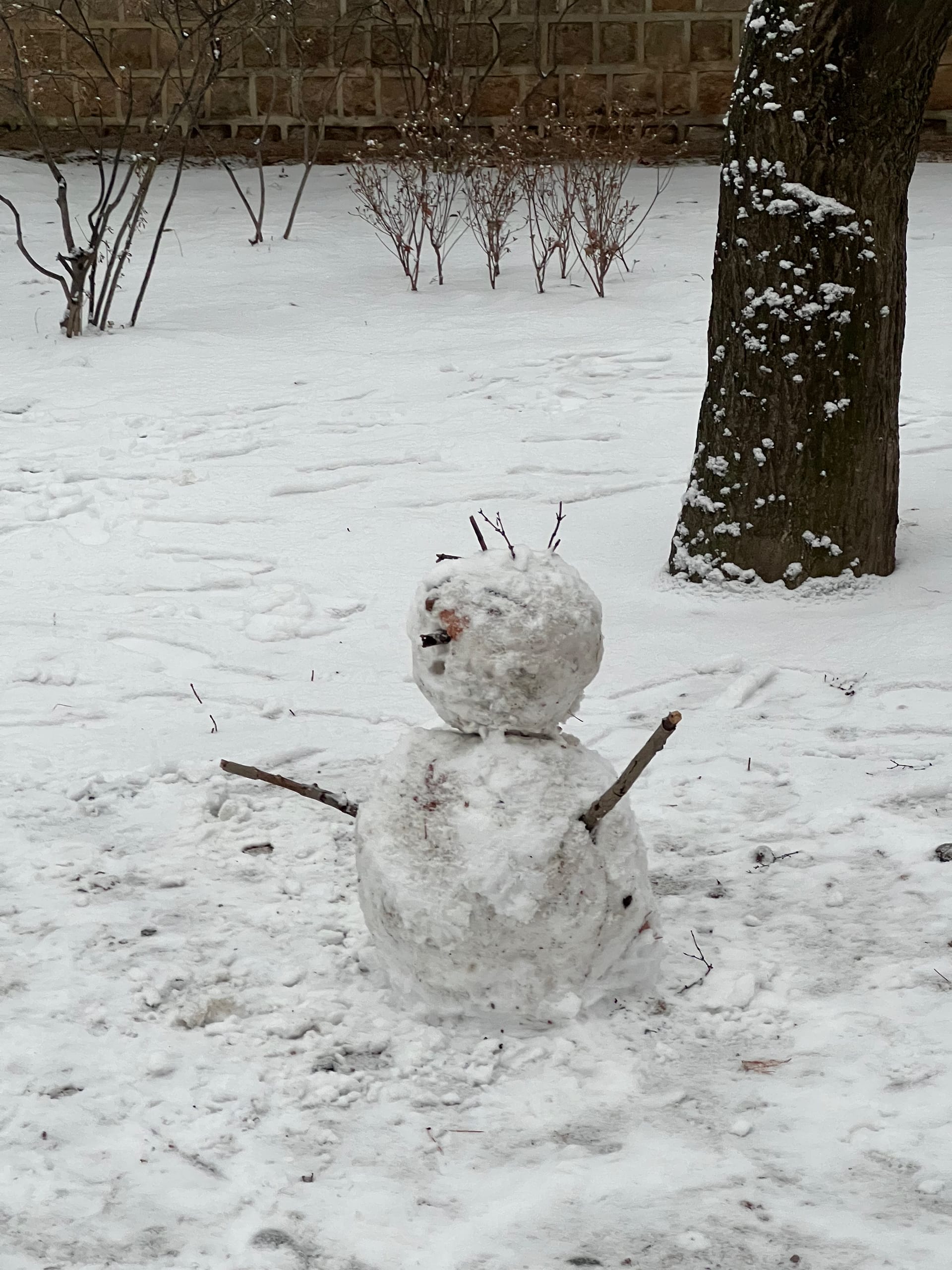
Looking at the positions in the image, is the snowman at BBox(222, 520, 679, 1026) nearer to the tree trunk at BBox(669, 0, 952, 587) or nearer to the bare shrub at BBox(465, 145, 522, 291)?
the tree trunk at BBox(669, 0, 952, 587)

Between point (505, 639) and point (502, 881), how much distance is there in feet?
1.30

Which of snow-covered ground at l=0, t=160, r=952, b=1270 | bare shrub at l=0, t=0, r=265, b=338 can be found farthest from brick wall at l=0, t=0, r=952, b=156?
snow-covered ground at l=0, t=160, r=952, b=1270

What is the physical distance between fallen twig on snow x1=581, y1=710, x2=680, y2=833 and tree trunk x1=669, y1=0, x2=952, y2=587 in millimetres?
2238

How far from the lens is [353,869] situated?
279 centimetres

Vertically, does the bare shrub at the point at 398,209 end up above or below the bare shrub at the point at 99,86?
below

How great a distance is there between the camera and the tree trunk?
3877 mm

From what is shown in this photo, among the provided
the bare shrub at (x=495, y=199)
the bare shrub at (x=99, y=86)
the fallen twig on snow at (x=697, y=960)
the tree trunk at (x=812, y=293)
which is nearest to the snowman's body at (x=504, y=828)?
the fallen twig on snow at (x=697, y=960)

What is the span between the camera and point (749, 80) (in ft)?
13.3

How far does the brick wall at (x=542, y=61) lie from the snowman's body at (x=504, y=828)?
9.78 m

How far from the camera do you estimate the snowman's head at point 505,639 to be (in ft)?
7.14

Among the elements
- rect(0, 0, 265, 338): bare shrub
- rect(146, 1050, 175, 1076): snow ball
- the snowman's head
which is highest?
rect(0, 0, 265, 338): bare shrub

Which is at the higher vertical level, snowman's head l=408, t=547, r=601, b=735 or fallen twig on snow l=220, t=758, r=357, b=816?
snowman's head l=408, t=547, r=601, b=735

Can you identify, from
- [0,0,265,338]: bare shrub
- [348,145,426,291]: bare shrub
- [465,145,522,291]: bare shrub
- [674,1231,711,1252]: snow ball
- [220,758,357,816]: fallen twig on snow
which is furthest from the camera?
[0,0,265,338]: bare shrub

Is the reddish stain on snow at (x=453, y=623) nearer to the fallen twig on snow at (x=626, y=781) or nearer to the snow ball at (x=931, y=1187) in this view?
the fallen twig on snow at (x=626, y=781)
